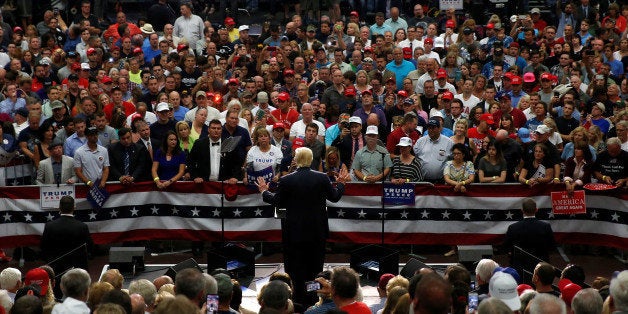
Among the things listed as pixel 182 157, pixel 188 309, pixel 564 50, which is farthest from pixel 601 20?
pixel 188 309

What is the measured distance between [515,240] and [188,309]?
7.56m

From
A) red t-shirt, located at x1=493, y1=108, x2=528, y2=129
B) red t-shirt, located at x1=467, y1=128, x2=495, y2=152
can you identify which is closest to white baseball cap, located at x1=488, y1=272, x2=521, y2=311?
red t-shirt, located at x1=467, y1=128, x2=495, y2=152

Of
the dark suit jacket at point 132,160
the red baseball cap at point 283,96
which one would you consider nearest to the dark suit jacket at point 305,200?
the dark suit jacket at point 132,160

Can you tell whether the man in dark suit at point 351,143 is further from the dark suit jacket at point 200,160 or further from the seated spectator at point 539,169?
the seated spectator at point 539,169

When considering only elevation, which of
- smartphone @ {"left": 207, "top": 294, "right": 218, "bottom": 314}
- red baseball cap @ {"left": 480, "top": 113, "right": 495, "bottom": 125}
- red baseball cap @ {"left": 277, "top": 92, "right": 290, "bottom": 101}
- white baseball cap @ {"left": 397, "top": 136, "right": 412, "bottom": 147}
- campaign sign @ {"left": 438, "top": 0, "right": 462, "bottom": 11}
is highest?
campaign sign @ {"left": 438, "top": 0, "right": 462, "bottom": 11}

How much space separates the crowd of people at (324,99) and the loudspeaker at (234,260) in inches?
59.0

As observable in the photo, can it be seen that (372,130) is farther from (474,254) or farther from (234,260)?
(474,254)

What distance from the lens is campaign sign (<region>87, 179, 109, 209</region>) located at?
54.8 feet

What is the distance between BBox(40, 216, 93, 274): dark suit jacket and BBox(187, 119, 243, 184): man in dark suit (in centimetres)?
312

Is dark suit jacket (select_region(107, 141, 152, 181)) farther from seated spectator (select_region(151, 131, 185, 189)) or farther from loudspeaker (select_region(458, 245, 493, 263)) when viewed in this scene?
loudspeaker (select_region(458, 245, 493, 263))

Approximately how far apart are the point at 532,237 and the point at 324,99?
20.5 feet

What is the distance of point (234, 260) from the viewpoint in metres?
15.0

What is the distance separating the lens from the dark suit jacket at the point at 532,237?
14.2 meters

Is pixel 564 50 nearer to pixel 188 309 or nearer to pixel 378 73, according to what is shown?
pixel 378 73
